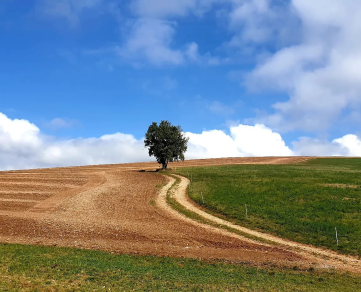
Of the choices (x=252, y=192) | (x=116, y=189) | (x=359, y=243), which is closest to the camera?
(x=359, y=243)

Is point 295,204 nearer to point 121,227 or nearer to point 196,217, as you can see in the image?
point 196,217

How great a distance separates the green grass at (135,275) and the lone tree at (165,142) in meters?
58.0

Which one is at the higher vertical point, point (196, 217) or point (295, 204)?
point (295, 204)

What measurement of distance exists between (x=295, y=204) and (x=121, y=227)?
2377 centimetres

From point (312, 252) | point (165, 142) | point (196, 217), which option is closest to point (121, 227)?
point (196, 217)

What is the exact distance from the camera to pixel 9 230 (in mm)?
31359

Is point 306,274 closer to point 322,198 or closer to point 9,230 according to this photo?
point 322,198

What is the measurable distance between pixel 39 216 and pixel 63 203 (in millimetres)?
6888

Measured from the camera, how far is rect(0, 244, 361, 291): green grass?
18250 mm

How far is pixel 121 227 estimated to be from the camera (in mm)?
33406

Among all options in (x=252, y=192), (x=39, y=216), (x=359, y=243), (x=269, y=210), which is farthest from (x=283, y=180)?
(x=39, y=216)

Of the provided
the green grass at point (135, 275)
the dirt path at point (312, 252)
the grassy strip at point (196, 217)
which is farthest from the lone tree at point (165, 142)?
the green grass at point (135, 275)

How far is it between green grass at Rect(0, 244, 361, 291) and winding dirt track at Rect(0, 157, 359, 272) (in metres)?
2.32

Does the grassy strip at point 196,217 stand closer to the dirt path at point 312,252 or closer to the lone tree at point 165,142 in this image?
the dirt path at point 312,252
